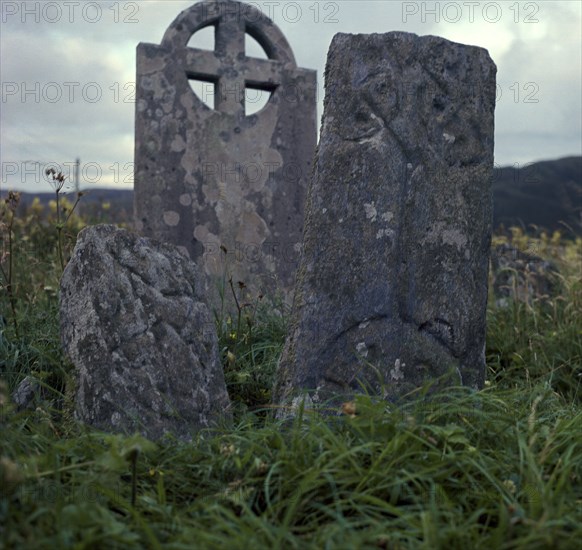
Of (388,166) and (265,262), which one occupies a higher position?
(388,166)

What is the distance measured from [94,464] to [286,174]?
4.58 meters

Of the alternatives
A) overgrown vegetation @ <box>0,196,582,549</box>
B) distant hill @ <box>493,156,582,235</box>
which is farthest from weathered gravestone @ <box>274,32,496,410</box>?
distant hill @ <box>493,156,582,235</box>

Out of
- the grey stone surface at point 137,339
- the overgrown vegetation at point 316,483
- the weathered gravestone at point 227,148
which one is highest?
the weathered gravestone at point 227,148

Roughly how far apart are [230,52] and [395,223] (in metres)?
3.70

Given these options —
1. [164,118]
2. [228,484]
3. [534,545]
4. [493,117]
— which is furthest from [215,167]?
[534,545]

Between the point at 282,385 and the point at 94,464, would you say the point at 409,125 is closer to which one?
the point at 282,385

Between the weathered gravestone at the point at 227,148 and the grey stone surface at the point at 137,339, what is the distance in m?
2.69

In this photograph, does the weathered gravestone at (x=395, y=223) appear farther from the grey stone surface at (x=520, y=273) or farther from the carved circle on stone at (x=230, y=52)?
the carved circle on stone at (x=230, y=52)

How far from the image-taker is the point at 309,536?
78.0 inches

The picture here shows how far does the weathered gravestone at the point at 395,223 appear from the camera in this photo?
3188mm

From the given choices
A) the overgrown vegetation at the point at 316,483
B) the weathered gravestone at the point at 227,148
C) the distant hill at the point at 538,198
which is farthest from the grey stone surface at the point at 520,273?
the distant hill at the point at 538,198

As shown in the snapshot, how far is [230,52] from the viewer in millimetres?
6441

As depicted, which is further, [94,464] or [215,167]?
[215,167]

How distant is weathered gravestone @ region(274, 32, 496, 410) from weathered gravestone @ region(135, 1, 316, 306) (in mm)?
2692
